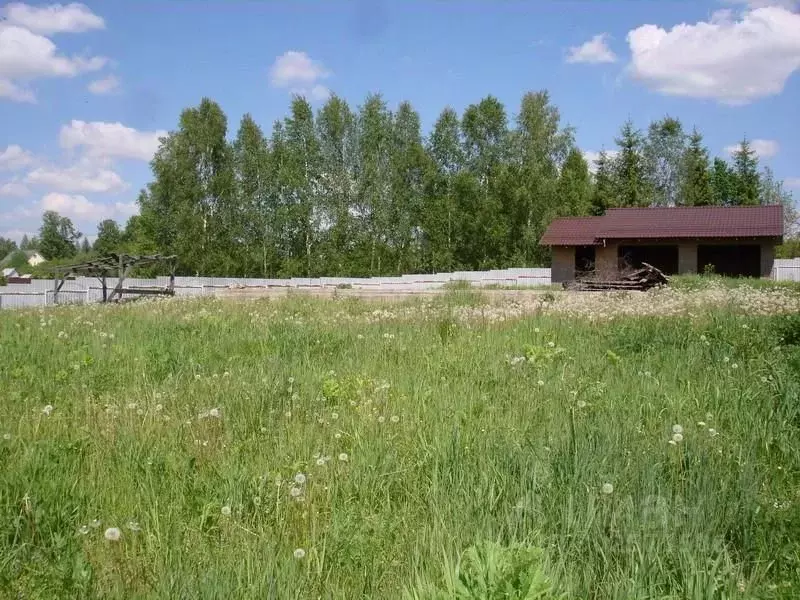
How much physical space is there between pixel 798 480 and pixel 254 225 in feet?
181

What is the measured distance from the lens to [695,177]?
198 ft

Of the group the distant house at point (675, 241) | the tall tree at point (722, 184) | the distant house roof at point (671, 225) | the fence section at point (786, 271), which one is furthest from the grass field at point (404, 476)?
the tall tree at point (722, 184)

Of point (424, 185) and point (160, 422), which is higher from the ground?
point (424, 185)

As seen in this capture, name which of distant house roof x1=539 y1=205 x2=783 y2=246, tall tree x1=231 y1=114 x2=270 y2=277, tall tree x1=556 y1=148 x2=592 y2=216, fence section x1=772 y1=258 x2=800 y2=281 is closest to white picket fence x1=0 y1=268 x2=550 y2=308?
distant house roof x1=539 y1=205 x2=783 y2=246

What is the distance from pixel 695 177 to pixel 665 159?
337 centimetres

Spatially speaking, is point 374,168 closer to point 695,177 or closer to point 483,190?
point 483,190

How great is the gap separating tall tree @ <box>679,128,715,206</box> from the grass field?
58140mm

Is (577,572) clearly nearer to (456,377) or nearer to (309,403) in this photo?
(309,403)

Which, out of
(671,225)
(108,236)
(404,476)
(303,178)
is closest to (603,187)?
(671,225)

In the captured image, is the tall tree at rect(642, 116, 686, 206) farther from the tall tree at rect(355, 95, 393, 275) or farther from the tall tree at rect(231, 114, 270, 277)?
the tall tree at rect(231, 114, 270, 277)

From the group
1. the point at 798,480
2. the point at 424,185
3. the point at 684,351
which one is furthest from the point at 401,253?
the point at 798,480

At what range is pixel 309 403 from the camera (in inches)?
218

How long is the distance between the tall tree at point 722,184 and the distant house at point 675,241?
873 inches

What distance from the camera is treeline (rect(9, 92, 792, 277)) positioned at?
53625mm
